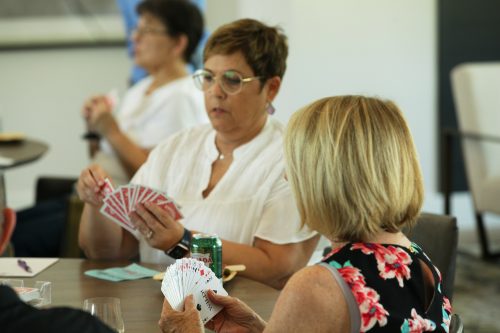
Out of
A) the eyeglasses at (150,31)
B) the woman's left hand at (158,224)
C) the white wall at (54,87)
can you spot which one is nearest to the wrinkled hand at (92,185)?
the woman's left hand at (158,224)

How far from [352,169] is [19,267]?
1110 millimetres

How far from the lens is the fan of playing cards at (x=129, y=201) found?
2.24 m

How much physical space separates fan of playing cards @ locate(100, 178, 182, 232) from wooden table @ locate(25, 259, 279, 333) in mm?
136

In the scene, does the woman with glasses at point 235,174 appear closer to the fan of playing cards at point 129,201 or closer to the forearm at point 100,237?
the forearm at point 100,237

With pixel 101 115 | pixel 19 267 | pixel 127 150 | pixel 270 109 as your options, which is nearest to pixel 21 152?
pixel 101 115

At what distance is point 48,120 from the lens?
23.1ft

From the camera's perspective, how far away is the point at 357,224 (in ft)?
5.13

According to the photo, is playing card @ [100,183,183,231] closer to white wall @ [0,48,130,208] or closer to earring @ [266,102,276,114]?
earring @ [266,102,276,114]

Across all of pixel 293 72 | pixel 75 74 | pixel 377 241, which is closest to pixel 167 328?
pixel 377 241

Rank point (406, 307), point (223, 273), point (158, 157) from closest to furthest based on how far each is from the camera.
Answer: point (406, 307), point (223, 273), point (158, 157)

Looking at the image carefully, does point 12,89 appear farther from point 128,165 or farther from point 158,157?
point 158,157

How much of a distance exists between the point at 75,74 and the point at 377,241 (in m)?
5.70

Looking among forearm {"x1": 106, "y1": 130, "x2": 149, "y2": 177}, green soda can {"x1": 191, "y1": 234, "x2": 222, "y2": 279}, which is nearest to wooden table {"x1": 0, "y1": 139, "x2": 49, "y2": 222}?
forearm {"x1": 106, "y1": 130, "x2": 149, "y2": 177}

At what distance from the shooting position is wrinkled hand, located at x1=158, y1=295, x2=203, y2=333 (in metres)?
1.62
